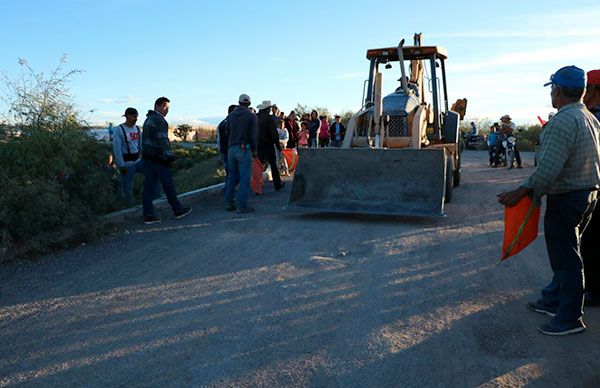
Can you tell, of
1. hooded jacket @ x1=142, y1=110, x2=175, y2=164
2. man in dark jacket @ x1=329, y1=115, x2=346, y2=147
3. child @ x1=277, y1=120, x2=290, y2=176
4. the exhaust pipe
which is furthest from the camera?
man in dark jacket @ x1=329, y1=115, x2=346, y2=147

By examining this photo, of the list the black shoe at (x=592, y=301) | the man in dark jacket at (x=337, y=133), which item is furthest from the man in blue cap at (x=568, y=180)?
the man in dark jacket at (x=337, y=133)

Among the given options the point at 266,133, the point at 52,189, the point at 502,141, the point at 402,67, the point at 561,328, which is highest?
the point at 402,67

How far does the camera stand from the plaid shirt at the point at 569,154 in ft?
13.0

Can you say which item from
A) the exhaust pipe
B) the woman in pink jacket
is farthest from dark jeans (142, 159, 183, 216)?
the woman in pink jacket

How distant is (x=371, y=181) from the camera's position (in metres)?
8.78

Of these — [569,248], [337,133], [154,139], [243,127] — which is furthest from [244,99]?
[337,133]

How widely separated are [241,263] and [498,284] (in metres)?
2.67

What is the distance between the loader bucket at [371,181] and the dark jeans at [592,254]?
3.32 m

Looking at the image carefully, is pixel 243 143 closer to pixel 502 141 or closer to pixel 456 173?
pixel 456 173

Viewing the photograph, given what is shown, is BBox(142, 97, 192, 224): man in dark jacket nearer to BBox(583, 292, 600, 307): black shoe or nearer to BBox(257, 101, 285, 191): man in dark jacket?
BBox(257, 101, 285, 191): man in dark jacket

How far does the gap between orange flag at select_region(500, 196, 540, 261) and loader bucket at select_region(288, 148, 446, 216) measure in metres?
3.47

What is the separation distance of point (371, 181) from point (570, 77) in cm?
483

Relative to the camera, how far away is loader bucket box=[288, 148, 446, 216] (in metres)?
8.36

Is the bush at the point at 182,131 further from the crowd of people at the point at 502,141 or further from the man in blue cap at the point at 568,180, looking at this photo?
the man in blue cap at the point at 568,180
